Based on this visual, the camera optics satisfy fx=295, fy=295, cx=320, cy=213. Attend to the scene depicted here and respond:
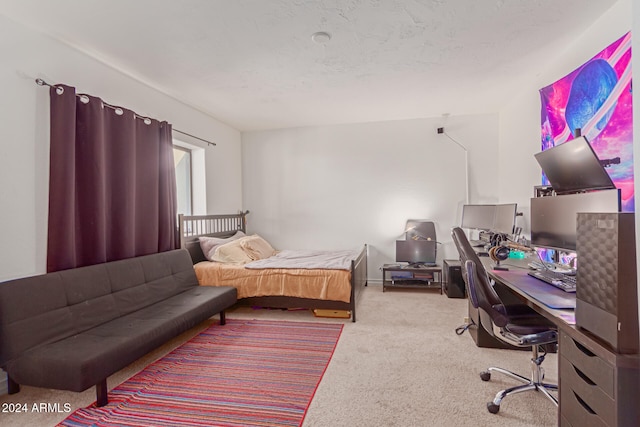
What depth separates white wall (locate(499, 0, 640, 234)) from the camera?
202 centimetres

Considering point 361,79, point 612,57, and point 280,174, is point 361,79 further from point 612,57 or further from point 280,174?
point 280,174

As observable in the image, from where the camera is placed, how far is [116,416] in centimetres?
172

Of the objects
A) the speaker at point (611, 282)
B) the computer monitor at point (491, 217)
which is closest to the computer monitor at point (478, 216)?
the computer monitor at point (491, 217)

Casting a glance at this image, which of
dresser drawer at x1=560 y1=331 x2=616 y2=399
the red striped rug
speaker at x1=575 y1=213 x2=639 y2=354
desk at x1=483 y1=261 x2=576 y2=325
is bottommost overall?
the red striped rug

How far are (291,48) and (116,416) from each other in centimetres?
282

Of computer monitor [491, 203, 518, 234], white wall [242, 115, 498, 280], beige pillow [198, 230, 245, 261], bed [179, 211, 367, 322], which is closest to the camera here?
computer monitor [491, 203, 518, 234]

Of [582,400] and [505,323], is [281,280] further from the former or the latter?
[582,400]

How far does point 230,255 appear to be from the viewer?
360cm

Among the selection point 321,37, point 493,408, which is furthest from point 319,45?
point 493,408

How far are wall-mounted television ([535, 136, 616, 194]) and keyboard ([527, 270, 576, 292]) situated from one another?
59cm

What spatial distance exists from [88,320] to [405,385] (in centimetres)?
226

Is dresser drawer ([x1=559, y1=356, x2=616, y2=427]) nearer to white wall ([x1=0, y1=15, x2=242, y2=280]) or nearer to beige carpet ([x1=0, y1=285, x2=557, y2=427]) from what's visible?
beige carpet ([x1=0, y1=285, x2=557, y2=427])

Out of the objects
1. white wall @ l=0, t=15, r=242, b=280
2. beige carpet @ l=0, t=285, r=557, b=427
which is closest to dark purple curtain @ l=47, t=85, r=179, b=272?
white wall @ l=0, t=15, r=242, b=280

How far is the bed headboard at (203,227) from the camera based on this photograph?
3.62 metres
